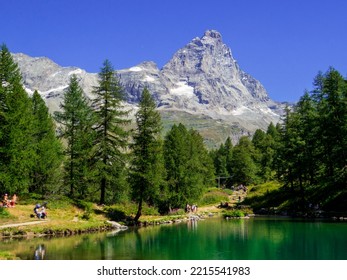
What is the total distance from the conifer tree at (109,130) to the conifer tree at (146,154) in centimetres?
373

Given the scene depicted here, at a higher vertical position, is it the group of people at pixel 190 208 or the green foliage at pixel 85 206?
the green foliage at pixel 85 206

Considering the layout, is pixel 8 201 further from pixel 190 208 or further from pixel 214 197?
pixel 214 197

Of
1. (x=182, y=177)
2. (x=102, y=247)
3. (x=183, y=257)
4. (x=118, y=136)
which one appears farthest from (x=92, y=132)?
(x=183, y=257)

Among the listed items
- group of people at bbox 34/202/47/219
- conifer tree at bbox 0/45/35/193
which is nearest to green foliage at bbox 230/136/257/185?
group of people at bbox 34/202/47/219

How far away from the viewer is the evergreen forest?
41531 millimetres

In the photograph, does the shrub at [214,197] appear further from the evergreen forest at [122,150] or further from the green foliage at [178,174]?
the green foliage at [178,174]

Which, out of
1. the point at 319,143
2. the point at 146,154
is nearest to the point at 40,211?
the point at 146,154

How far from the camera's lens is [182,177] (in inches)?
2290

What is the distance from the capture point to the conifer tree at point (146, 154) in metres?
44.9

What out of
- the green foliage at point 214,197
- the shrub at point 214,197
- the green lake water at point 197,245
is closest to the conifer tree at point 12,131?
the green lake water at point 197,245

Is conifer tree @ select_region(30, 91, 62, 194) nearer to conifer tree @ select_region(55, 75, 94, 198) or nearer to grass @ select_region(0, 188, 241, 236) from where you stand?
conifer tree @ select_region(55, 75, 94, 198)

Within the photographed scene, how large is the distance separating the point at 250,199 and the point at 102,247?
48.2 meters

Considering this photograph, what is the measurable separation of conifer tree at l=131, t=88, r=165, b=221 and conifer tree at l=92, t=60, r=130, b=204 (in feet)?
12.2

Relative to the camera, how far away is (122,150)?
51.4m
